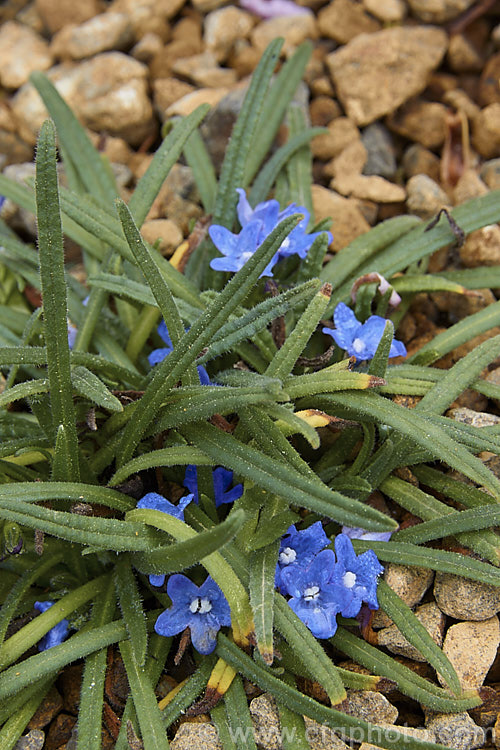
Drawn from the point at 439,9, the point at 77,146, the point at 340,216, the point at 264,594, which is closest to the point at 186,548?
the point at 264,594

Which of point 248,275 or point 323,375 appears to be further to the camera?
point 323,375

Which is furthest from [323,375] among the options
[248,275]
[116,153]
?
[116,153]

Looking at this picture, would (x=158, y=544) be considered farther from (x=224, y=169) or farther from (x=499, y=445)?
(x=224, y=169)

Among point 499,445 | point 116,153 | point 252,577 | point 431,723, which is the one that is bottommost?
point 431,723

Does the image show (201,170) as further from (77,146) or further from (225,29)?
(225,29)

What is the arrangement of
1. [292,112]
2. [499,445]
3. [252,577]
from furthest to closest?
[292,112], [499,445], [252,577]

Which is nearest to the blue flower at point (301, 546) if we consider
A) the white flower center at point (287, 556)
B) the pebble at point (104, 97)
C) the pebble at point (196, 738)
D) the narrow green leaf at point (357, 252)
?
the white flower center at point (287, 556)

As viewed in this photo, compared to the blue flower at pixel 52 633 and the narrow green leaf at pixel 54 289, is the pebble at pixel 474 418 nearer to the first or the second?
the narrow green leaf at pixel 54 289
